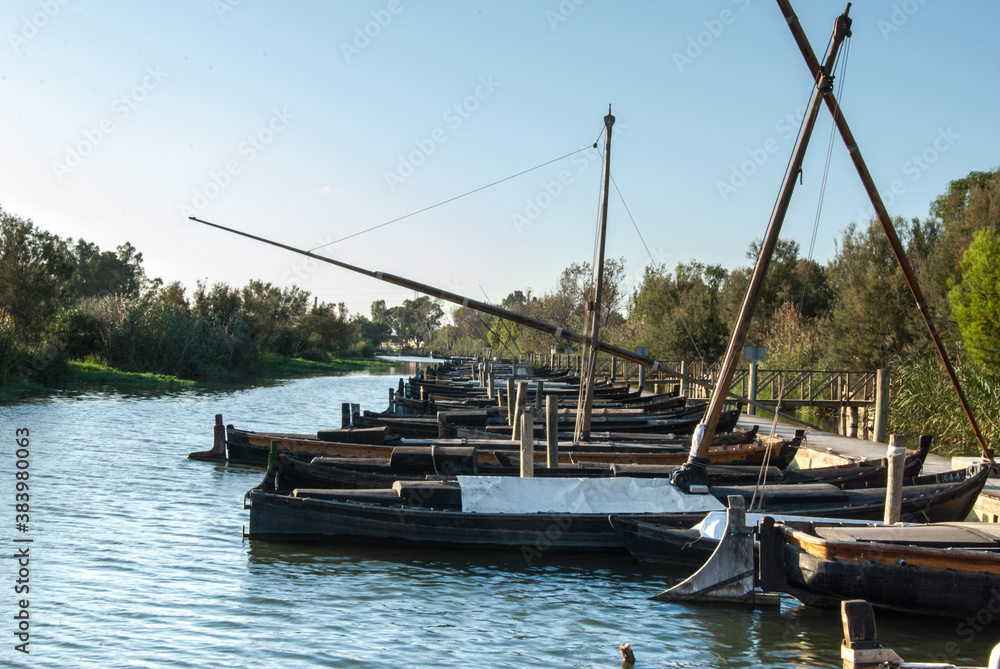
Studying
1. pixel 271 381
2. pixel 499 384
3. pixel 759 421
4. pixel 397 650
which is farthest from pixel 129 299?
pixel 397 650

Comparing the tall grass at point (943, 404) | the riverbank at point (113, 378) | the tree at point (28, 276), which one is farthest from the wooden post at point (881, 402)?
the tree at point (28, 276)

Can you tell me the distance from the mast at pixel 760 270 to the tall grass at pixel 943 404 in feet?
30.1

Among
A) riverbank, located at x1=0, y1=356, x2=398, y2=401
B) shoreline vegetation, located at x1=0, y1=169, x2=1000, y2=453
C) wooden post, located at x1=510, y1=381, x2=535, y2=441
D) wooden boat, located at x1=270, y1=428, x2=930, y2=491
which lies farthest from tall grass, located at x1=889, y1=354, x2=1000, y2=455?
riverbank, located at x1=0, y1=356, x2=398, y2=401

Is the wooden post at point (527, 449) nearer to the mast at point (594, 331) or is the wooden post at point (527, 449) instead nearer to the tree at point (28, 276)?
the mast at point (594, 331)

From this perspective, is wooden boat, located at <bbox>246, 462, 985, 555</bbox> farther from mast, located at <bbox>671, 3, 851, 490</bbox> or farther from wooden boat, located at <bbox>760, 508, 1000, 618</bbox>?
wooden boat, located at <bbox>760, 508, 1000, 618</bbox>

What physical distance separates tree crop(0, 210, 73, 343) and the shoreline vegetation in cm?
6

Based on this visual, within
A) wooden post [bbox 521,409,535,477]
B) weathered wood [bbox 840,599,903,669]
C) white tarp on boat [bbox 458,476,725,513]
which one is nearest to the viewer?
weathered wood [bbox 840,599,903,669]

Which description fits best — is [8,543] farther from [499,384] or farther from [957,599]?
[499,384]

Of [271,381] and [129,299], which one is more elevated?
[129,299]

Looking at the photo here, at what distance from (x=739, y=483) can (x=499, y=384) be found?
2507 cm

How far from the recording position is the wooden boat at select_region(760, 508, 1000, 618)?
8.11m

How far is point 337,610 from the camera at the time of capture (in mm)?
8797

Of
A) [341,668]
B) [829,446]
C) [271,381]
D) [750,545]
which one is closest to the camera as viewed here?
[341,668]

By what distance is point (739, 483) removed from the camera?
12.8 meters
